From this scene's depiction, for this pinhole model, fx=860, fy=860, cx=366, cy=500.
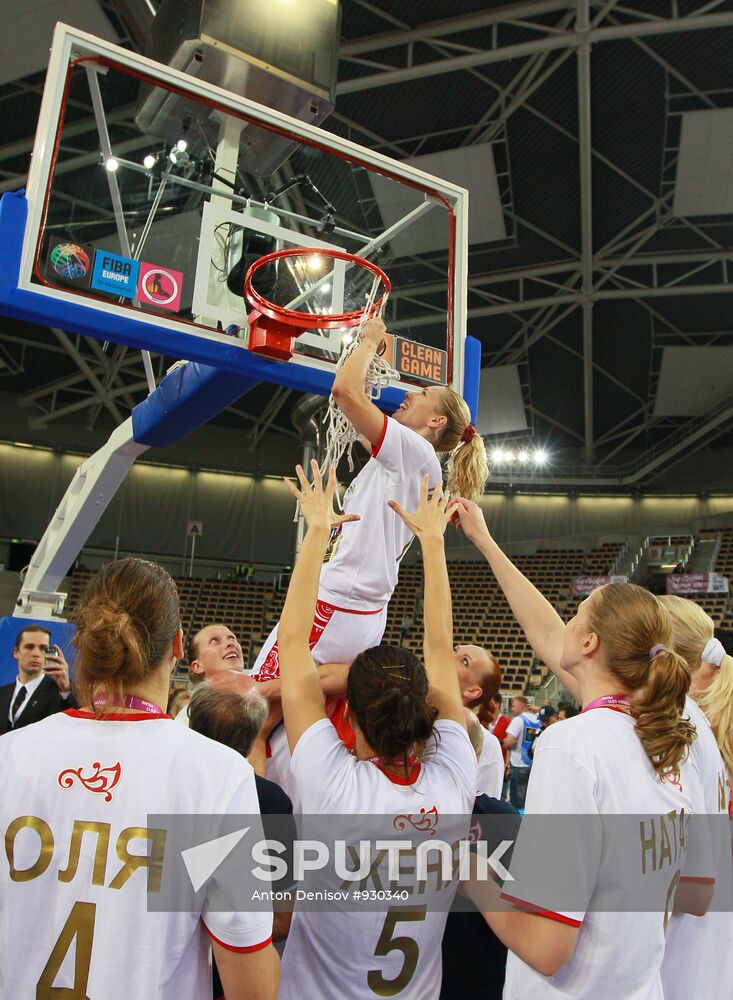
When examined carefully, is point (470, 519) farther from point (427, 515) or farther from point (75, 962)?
point (75, 962)

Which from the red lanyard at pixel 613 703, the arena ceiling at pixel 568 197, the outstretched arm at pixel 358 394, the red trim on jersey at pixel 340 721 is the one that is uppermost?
the arena ceiling at pixel 568 197

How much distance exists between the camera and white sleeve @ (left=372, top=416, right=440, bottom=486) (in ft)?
10.4

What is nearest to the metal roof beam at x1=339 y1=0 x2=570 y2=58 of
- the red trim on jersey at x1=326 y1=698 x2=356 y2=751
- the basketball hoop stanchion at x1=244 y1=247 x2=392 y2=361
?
the basketball hoop stanchion at x1=244 y1=247 x2=392 y2=361

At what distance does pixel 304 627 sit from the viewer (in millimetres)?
2428

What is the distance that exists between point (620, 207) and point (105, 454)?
14.7 metres

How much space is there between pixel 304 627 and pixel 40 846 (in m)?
0.87

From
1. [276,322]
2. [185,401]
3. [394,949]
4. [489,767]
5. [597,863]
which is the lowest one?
[394,949]

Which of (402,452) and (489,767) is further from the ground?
(402,452)

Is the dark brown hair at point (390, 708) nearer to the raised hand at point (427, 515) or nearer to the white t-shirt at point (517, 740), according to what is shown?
the raised hand at point (427, 515)

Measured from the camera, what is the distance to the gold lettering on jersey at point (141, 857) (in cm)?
184

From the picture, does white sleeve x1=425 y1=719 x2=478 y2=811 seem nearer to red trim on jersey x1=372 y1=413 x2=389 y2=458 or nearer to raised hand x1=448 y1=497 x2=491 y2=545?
raised hand x1=448 y1=497 x2=491 y2=545

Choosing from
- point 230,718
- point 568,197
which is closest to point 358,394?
point 230,718

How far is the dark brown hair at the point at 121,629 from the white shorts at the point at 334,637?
3.87ft

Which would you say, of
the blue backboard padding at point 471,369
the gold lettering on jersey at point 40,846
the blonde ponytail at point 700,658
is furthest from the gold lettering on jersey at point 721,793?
the blue backboard padding at point 471,369
